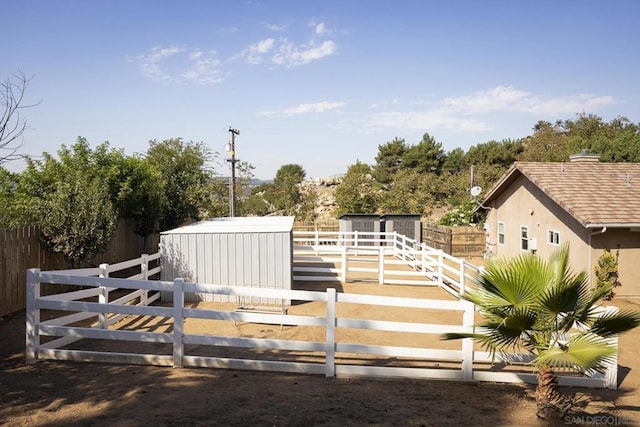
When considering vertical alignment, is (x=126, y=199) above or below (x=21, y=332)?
above

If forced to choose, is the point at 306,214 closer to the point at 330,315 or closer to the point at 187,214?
the point at 187,214

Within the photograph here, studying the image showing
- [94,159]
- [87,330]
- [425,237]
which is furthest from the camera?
[425,237]

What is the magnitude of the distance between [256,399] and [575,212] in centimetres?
1182

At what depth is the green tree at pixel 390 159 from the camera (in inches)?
2340

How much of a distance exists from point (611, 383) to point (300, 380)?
157 inches

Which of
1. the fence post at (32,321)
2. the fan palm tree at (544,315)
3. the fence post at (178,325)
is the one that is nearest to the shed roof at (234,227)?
the fence post at (32,321)

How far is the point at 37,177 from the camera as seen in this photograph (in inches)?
475

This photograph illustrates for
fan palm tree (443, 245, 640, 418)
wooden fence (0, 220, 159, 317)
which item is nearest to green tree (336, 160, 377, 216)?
wooden fence (0, 220, 159, 317)

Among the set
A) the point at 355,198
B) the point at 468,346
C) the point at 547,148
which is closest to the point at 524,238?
the point at 468,346

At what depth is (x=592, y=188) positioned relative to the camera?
49.0 feet

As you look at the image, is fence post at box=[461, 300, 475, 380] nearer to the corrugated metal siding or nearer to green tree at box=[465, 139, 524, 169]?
the corrugated metal siding

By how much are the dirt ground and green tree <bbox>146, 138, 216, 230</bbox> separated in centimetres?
1080

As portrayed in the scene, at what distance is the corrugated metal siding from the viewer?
11.4 meters

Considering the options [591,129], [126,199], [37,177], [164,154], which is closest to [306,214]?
[164,154]
